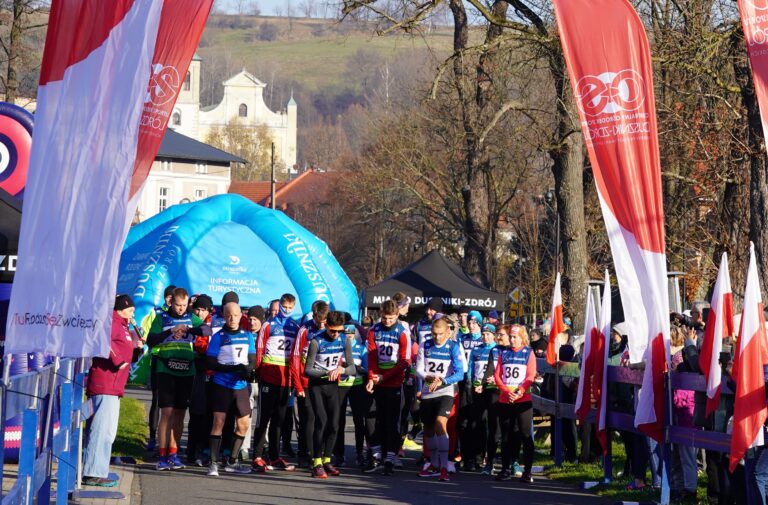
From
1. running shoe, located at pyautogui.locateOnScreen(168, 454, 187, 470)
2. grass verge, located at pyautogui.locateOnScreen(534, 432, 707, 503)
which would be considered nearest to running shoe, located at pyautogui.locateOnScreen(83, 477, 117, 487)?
running shoe, located at pyautogui.locateOnScreen(168, 454, 187, 470)

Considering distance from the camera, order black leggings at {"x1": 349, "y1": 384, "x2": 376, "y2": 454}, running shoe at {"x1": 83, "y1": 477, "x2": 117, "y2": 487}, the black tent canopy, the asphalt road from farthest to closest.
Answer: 1. the black tent canopy
2. black leggings at {"x1": 349, "y1": 384, "x2": 376, "y2": 454}
3. the asphalt road
4. running shoe at {"x1": 83, "y1": 477, "x2": 117, "y2": 487}

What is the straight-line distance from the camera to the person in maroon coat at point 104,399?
473 inches

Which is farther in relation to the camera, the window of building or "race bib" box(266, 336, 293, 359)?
the window of building

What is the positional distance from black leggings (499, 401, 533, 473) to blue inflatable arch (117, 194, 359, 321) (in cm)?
1550

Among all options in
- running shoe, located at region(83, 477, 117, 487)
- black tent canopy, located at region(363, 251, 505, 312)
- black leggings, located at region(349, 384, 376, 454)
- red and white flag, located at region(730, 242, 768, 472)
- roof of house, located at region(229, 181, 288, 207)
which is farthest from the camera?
roof of house, located at region(229, 181, 288, 207)

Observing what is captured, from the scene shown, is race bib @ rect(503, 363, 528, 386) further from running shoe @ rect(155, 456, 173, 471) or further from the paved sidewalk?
the paved sidewalk

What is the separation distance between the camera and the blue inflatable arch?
97.0 feet

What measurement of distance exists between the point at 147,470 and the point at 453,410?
368cm

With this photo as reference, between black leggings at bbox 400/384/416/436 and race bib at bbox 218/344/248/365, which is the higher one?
race bib at bbox 218/344/248/365

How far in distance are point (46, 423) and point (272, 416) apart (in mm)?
6421

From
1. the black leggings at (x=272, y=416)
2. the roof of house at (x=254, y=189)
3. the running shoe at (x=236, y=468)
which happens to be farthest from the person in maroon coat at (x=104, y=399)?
the roof of house at (x=254, y=189)

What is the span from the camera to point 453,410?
15.5 m

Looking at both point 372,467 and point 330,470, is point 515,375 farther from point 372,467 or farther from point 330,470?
point 330,470

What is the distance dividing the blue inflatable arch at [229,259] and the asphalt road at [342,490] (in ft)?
49.5
